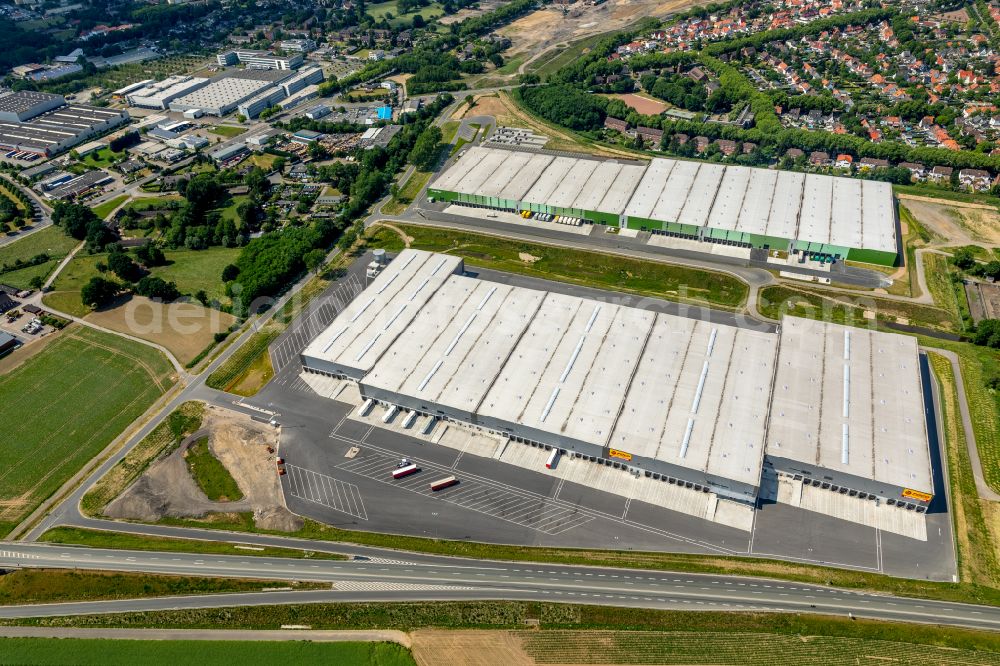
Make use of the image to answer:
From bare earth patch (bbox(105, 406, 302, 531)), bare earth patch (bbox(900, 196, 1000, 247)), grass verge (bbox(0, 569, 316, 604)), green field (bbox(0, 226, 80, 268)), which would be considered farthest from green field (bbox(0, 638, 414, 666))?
bare earth patch (bbox(900, 196, 1000, 247))

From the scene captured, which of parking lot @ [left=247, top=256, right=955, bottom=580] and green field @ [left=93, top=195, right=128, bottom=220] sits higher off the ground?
parking lot @ [left=247, top=256, right=955, bottom=580]

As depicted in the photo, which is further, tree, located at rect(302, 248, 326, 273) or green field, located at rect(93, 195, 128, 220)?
green field, located at rect(93, 195, 128, 220)

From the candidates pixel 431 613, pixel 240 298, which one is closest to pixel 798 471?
pixel 431 613

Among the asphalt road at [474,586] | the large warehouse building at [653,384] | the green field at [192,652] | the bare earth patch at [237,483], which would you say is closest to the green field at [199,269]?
the large warehouse building at [653,384]

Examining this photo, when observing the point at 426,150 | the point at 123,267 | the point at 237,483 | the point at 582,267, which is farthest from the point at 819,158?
the point at 123,267

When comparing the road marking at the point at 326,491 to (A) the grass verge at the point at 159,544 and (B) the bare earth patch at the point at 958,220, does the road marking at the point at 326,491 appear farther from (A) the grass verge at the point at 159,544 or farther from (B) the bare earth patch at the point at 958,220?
(B) the bare earth patch at the point at 958,220

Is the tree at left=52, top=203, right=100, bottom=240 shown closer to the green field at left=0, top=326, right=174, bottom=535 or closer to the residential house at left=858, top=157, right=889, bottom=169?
the green field at left=0, top=326, right=174, bottom=535

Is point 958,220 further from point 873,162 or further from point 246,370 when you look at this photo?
point 246,370

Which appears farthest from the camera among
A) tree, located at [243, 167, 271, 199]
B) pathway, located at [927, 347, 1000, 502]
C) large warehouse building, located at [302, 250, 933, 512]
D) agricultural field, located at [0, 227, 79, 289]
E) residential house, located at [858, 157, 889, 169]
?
residential house, located at [858, 157, 889, 169]
